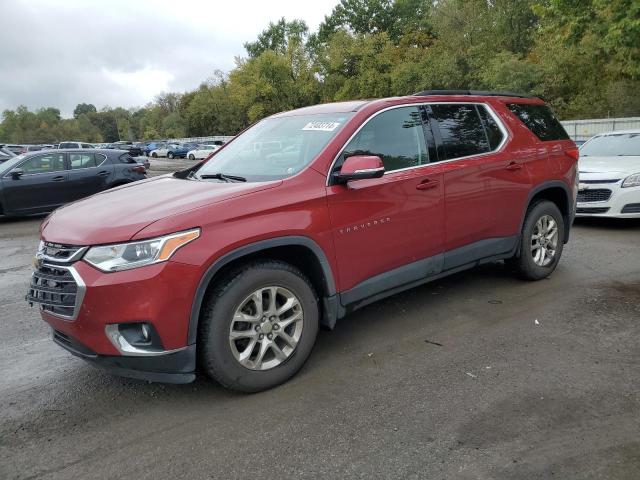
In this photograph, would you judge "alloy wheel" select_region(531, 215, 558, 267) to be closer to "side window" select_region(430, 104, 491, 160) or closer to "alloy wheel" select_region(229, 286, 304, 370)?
"side window" select_region(430, 104, 491, 160)

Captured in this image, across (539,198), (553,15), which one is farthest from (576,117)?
(539,198)

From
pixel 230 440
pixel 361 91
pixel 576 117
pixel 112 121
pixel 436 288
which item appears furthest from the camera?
pixel 112 121

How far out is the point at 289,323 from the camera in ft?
11.0

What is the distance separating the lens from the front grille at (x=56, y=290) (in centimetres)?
292

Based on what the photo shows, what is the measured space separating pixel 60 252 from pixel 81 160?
387 inches

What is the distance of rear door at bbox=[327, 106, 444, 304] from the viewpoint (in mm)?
3602

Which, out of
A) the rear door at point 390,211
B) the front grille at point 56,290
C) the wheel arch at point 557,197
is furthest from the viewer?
the wheel arch at point 557,197

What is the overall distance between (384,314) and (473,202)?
1240 millimetres

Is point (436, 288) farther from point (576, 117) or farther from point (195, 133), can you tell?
point (195, 133)

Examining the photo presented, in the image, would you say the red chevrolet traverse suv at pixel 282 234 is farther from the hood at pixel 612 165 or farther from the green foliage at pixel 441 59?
the green foliage at pixel 441 59

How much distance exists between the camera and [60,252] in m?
3.06

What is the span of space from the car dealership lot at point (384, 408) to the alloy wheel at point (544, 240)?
0.73 metres

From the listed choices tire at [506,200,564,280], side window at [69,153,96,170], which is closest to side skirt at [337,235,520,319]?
tire at [506,200,564,280]

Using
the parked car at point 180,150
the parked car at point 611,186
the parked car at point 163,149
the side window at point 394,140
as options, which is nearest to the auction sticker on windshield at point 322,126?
the side window at point 394,140
